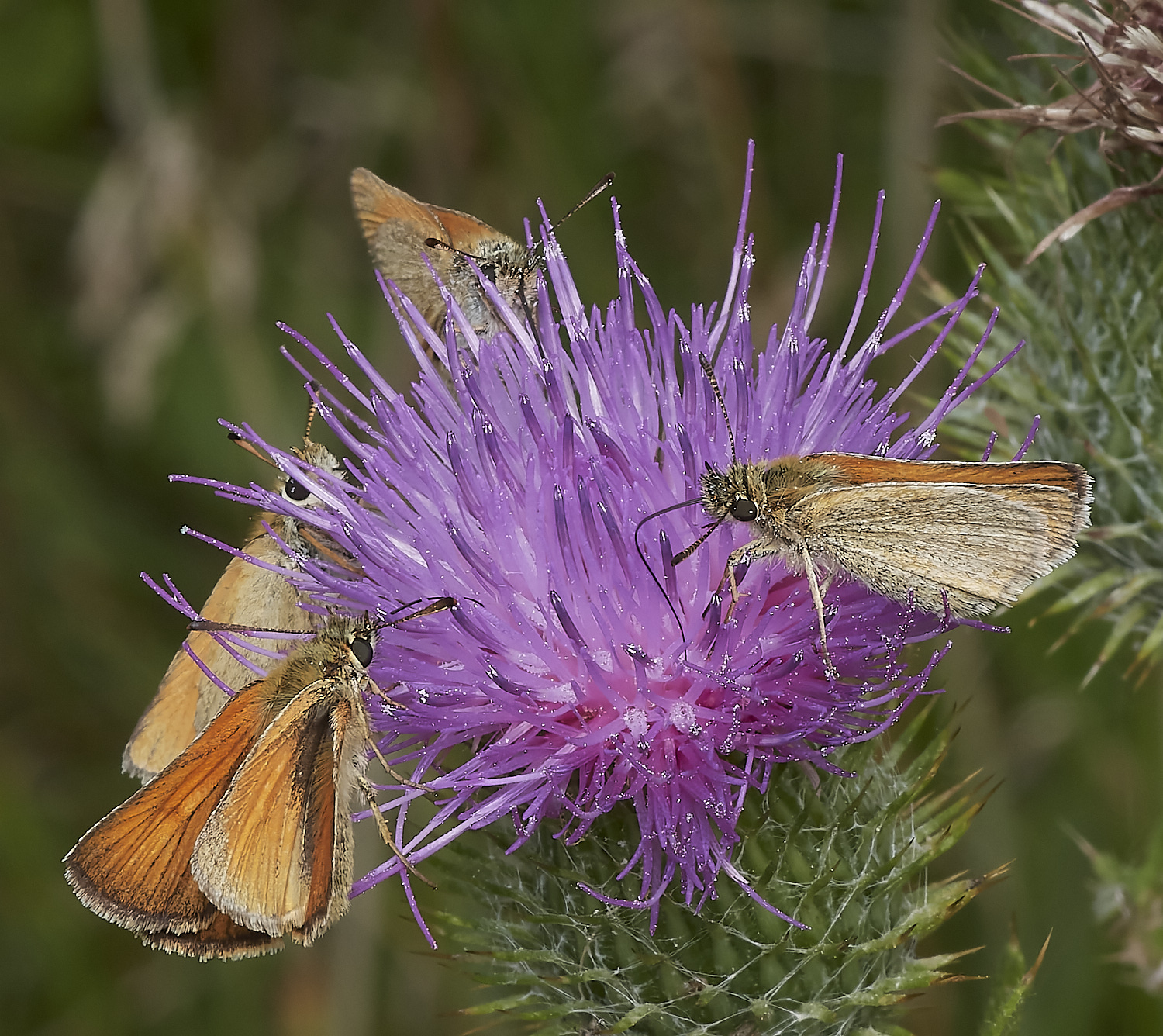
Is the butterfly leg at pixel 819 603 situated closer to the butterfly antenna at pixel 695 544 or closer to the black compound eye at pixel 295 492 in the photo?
the butterfly antenna at pixel 695 544

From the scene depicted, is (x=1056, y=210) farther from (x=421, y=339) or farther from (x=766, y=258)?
(x=421, y=339)

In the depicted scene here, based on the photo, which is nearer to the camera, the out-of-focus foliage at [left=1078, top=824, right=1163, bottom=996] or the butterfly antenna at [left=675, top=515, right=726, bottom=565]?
the butterfly antenna at [left=675, top=515, right=726, bottom=565]

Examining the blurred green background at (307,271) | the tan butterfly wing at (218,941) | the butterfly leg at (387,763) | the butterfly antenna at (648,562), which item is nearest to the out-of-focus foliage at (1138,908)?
A: the blurred green background at (307,271)

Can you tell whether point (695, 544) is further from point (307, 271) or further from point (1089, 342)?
point (307, 271)

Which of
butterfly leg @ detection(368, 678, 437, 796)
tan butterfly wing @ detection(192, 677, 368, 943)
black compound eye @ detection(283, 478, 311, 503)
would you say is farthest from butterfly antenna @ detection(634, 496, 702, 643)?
black compound eye @ detection(283, 478, 311, 503)

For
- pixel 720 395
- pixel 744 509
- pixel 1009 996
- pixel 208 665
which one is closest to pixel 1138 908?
pixel 1009 996

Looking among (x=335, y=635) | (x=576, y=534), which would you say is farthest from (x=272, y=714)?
(x=576, y=534)

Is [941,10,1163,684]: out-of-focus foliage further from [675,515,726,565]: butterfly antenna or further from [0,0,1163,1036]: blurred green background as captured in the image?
[675,515,726,565]: butterfly antenna
